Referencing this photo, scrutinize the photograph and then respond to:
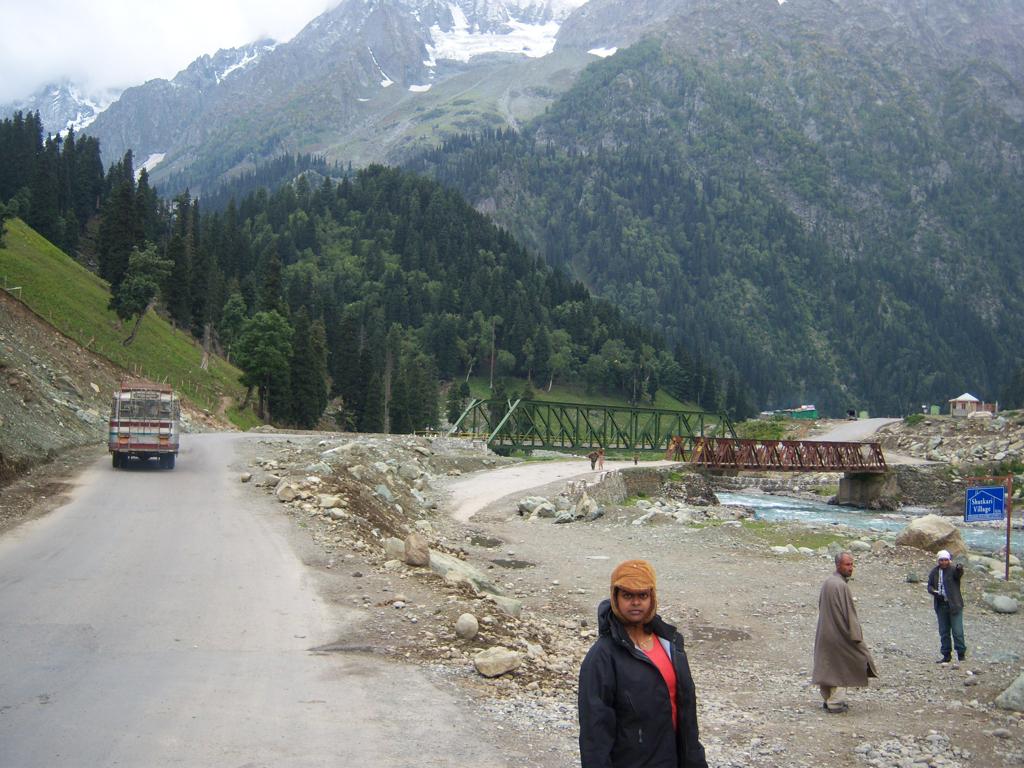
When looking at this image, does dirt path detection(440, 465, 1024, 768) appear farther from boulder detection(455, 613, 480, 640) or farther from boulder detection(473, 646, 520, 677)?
boulder detection(455, 613, 480, 640)

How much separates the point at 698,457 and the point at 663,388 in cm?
10448

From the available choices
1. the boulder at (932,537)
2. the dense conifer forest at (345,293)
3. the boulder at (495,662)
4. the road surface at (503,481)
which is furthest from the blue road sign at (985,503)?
the dense conifer forest at (345,293)

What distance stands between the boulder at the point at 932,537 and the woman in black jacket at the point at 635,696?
23.8 m

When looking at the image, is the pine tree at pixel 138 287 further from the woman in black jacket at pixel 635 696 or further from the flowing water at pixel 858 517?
the woman in black jacket at pixel 635 696

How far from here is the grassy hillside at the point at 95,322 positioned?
65.8 metres

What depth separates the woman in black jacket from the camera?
5434 mm

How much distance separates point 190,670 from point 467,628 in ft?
13.0

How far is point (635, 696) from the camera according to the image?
549 cm

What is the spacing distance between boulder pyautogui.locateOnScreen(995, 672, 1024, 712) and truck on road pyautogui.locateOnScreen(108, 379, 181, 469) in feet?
94.5

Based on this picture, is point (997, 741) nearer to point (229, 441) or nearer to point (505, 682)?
point (505, 682)

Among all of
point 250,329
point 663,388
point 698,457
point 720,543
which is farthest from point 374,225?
point 720,543

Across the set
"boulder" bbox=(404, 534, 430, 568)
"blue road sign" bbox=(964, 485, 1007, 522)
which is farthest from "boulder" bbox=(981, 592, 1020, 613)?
"boulder" bbox=(404, 534, 430, 568)

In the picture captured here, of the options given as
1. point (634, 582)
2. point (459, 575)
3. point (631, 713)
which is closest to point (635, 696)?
point (631, 713)

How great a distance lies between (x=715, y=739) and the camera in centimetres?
1027
